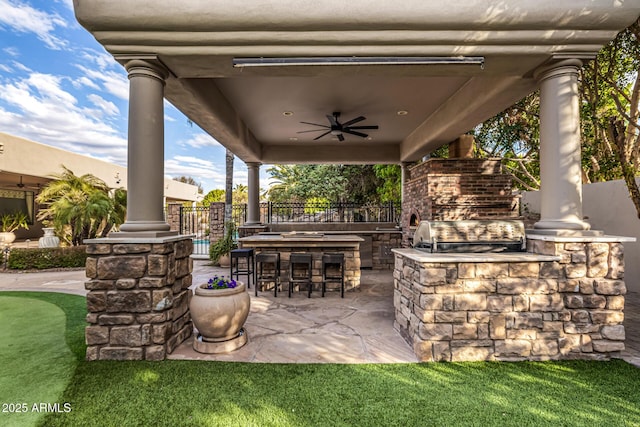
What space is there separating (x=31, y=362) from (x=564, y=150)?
224 inches

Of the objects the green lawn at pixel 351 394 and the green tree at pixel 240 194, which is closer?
the green lawn at pixel 351 394

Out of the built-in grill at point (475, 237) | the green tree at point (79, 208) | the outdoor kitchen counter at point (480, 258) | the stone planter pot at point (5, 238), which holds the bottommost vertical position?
the stone planter pot at point (5, 238)

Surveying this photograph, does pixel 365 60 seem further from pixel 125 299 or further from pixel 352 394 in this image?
pixel 125 299

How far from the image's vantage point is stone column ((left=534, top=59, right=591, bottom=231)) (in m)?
3.24

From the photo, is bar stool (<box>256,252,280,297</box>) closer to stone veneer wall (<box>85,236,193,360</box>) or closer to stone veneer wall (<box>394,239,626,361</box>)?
stone veneer wall (<box>85,236,193,360</box>)

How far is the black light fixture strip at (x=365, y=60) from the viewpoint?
323 cm

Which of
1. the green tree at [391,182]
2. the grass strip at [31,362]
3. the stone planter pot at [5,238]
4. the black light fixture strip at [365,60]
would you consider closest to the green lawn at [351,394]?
the grass strip at [31,362]

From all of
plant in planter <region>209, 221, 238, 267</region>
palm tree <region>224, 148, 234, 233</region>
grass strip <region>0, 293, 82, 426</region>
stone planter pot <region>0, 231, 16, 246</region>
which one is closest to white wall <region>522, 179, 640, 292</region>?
plant in planter <region>209, 221, 238, 267</region>

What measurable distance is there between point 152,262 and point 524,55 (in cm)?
428

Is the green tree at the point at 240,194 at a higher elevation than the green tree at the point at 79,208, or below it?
higher

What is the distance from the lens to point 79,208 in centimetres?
860

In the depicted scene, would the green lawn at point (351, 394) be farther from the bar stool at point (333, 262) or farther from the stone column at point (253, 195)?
the stone column at point (253, 195)

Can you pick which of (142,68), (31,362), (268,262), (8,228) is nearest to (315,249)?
(268,262)

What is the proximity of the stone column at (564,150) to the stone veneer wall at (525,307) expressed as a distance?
1.13 ft
